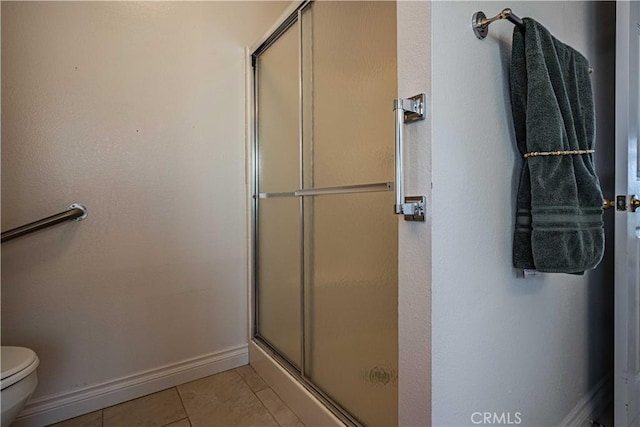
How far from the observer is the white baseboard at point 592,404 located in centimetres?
126

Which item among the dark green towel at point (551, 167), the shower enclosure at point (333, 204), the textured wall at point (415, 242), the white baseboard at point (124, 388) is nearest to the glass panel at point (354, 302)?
the shower enclosure at point (333, 204)

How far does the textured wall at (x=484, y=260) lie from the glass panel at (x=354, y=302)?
26cm

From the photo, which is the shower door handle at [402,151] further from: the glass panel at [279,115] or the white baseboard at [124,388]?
the white baseboard at [124,388]

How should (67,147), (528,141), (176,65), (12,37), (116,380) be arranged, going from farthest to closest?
1. (176,65)
2. (116,380)
3. (67,147)
4. (12,37)
5. (528,141)

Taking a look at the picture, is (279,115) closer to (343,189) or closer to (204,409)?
(343,189)

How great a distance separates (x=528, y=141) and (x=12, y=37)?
6.48ft

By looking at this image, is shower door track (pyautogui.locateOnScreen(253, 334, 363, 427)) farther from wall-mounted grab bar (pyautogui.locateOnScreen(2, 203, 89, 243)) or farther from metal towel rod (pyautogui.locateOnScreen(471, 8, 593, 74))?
metal towel rod (pyautogui.locateOnScreen(471, 8, 593, 74))

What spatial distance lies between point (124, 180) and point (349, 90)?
1168 mm

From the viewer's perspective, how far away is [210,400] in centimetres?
159

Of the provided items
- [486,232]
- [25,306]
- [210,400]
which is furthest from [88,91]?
[486,232]

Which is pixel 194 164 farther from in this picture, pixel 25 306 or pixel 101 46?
pixel 25 306

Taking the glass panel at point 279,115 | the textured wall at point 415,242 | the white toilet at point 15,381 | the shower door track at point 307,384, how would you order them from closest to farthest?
the textured wall at point 415,242, the white toilet at point 15,381, the shower door track at point 307,384, the glass panel at point 279,115

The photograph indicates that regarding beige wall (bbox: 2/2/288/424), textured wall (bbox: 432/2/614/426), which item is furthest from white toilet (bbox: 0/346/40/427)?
textured wall (bbox: 432/2/614/426)

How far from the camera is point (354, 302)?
4.00 feet
